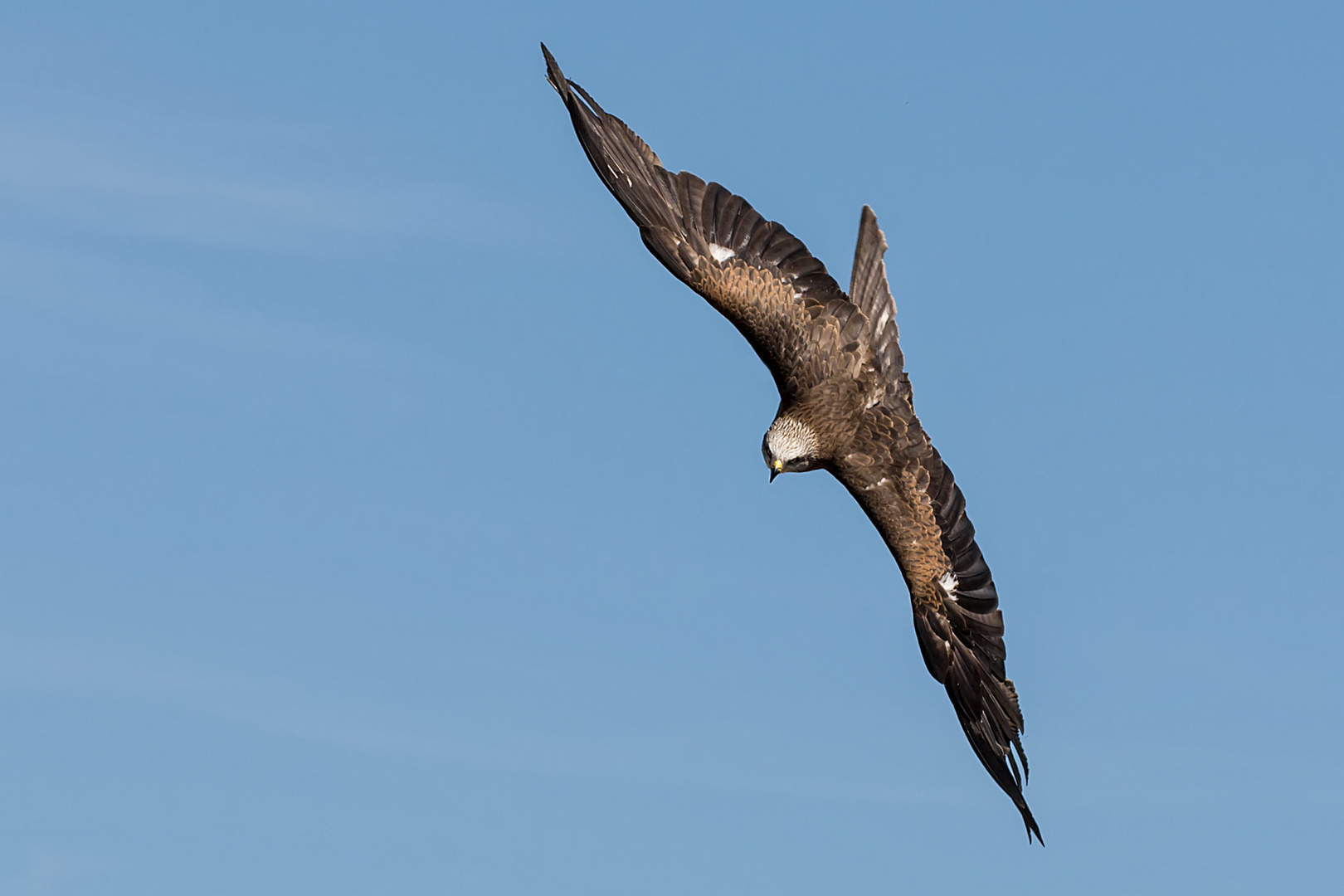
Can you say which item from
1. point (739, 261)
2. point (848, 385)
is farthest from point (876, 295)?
point (739, 261)

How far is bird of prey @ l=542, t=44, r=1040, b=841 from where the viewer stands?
16094 mm

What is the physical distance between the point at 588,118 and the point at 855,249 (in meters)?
2.94

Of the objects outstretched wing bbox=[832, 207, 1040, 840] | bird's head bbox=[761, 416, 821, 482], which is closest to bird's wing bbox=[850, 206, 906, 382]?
outstretched wing bbox=[832, 207, 1040, 840]

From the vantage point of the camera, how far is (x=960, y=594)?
16.3 m

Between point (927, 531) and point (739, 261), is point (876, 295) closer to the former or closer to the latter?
point (739, 261)

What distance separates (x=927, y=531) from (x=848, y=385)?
1.62m

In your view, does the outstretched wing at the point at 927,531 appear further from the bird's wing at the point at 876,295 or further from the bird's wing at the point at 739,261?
the bird's wing at the point at 739,261

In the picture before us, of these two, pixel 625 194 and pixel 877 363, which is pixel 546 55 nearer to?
pixel 625 194

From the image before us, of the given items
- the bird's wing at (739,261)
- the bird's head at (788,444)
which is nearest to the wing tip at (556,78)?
the bird's wing at (739,261)

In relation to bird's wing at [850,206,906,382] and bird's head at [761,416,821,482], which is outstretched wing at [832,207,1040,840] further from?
bird's head at [761,416,821,482]

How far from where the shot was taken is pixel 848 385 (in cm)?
1627

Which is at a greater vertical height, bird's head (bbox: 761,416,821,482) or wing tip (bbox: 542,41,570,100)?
wing tip (bbox: 542,41,570,100)

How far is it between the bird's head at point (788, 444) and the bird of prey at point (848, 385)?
0.01 meters

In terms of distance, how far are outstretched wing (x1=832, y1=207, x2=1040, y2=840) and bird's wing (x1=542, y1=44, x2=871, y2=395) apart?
43cm
